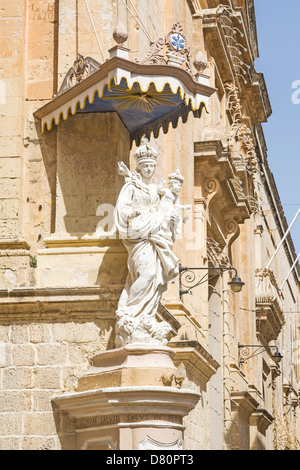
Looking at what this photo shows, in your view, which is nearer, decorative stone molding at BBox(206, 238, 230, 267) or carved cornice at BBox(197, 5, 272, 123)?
decorative stone molding at BBox(206, 238, 230, 267)

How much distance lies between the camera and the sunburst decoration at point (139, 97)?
13904 millimetres

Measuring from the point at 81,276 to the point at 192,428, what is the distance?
4585 mm

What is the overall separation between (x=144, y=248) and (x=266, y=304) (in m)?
16.0

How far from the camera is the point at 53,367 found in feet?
44.5

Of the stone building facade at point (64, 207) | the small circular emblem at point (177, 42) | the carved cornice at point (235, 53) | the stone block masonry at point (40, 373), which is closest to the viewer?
the stone block masonry at point (40, 373)

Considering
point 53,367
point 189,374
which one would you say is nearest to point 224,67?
point 189,374

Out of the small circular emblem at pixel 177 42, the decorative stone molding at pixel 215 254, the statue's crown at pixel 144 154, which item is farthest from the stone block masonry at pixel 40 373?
the decorative stone molding at pixel 215 254

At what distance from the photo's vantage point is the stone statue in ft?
43.2

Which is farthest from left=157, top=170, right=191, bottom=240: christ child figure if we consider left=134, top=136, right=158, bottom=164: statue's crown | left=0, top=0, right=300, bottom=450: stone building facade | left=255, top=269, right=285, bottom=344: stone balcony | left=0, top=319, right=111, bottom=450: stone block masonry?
left=255, top=269, right=285, bottom=344: stone balcony

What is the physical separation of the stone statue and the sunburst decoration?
741 mm

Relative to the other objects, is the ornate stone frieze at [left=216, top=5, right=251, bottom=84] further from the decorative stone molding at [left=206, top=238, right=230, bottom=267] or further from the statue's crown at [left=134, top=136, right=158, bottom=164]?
the statue's crown at [left=134, top=136, right=158, bottom=164]

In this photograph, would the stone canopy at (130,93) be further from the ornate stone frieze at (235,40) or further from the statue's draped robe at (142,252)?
the ornate stone frieze at (235,40)

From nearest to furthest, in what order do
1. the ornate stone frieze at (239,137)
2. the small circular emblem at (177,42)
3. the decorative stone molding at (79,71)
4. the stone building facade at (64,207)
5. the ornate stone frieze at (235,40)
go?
the stone building facade at (64,207), the small circular emblem at (177,42), the decorative stone molding at (79,71), the ornate stone frieze at (239,137), the ornate stone frieze at (235,40)

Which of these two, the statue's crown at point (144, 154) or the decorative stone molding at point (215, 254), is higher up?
the decorative stone molding at point (215, 254)
